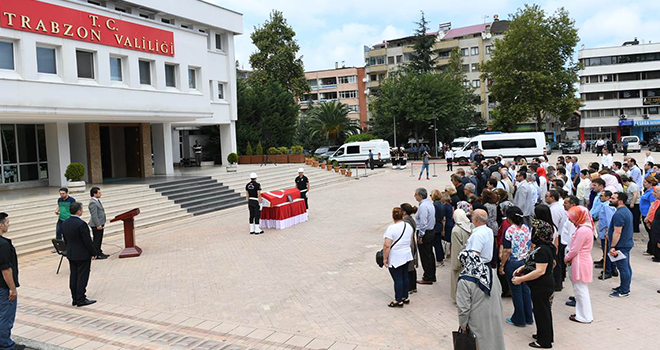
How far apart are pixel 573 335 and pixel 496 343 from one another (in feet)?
6.07

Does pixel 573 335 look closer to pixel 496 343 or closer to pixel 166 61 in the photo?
pixel 496 343

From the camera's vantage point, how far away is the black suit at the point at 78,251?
775 cm

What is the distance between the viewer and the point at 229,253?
11.5m

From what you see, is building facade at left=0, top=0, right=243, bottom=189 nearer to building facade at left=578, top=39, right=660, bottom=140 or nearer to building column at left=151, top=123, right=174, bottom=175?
building column at left=151, top=123, right=174, bottom=175

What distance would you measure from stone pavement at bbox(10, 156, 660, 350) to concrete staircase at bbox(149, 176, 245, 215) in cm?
568

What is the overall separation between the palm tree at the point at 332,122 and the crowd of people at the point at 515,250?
3749cm

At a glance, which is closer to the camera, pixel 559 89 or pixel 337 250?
pixel 337 250

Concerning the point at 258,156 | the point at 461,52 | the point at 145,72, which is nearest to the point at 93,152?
the point at 145,72

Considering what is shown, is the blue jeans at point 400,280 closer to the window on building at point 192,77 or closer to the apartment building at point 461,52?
the window on building at point 192,77

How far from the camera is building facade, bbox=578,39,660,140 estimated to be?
5938 centimetres

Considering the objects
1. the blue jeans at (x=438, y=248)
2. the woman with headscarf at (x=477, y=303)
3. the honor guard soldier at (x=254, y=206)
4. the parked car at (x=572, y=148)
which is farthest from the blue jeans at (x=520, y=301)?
the parked car at (x=572, y=148)

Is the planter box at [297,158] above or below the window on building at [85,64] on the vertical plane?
below

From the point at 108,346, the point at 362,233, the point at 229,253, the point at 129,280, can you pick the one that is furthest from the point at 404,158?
the point at 108,346

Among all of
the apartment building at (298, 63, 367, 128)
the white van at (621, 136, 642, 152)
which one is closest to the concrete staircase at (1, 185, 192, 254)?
the white van at (621, 136, 642, 152)
